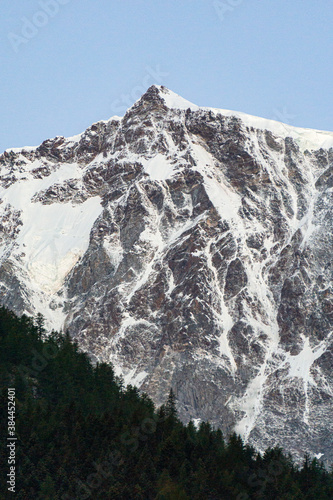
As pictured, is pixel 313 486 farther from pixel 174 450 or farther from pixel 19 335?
pixel 19 335

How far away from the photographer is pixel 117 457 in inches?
4946

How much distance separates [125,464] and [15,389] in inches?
1047

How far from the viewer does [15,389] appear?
144 m

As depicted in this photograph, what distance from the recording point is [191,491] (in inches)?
4781

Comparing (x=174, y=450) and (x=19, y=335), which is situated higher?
(x=19, y=335)

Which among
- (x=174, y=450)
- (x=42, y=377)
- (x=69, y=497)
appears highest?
(x=42, y=377)

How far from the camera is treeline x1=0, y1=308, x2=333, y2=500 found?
119m

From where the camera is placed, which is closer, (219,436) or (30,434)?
(30,434)

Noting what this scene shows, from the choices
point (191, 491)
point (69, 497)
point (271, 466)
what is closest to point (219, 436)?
point (271, 466)

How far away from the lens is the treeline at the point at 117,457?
119 metres

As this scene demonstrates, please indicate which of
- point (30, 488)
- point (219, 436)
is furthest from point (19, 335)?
point (30, 488)

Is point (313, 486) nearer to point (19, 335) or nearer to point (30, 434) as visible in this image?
point (30, 434)

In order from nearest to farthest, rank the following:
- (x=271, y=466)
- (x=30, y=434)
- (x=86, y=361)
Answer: (x=30, y=434), (x=271, y=466), (x=86, y=361)

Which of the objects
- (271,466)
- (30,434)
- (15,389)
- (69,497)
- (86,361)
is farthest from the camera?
(86,361)
